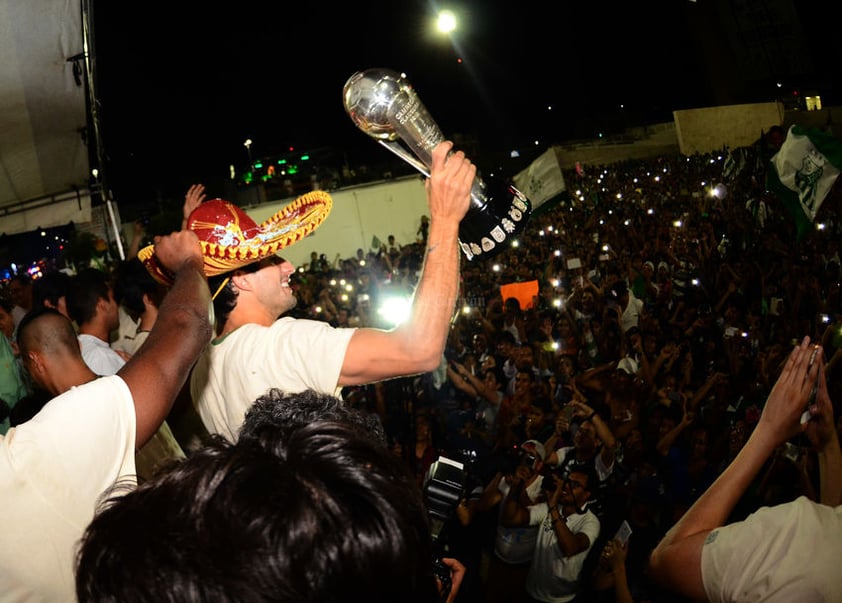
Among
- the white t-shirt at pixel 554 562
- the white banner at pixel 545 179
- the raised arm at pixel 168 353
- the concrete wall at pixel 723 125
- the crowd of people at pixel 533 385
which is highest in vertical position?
the concrete wall at pixel 723 125

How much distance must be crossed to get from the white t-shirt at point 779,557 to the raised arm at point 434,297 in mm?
971

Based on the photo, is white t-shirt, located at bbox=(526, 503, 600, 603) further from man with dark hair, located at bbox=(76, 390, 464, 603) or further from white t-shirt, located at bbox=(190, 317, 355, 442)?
man with dark hair, located at bbox=(76, 390, 464, 603)

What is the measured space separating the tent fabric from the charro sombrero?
247 cm

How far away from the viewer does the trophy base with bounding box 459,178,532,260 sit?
6.43 ft

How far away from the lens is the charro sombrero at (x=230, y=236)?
7.16 feet

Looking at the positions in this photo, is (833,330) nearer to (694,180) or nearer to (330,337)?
(330,337)

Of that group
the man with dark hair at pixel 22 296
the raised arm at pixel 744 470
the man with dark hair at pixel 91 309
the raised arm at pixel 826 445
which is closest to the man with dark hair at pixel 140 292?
the man with dark hair at pixel 91 309

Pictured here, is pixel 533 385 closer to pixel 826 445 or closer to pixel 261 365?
pixel 826 445

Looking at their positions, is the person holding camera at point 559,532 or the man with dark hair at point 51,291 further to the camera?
the man with dark hair at point 51,291

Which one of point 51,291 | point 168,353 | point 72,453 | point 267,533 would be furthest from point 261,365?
point 51,291

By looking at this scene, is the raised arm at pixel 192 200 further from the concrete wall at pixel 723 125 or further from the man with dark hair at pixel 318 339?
the concrete wall at pixel 723 125

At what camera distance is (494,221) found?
1963 mm

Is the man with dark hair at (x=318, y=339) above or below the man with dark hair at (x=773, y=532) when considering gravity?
above

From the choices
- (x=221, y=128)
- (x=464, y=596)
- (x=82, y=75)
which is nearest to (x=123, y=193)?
(x=221, y=128)
